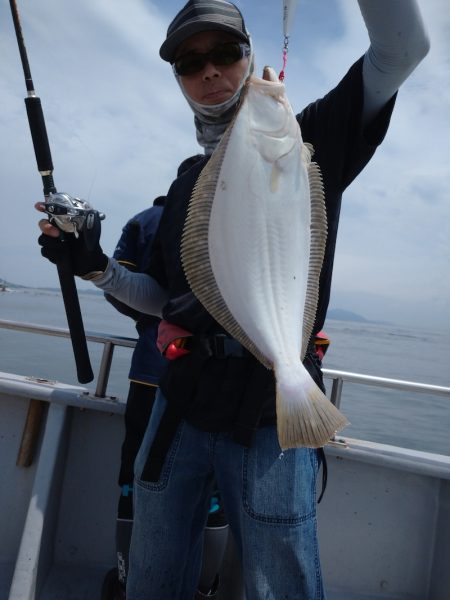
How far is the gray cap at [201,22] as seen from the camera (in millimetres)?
1787

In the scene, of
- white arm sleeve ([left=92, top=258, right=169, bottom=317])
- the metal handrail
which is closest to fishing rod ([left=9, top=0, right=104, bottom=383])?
white arm sleeve ([left=92, top=258, right=169, bottom=317])

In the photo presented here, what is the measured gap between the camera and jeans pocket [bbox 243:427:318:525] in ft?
5.41

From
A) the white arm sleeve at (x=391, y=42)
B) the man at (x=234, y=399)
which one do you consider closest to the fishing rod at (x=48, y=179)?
the man at (x=234, y=399)

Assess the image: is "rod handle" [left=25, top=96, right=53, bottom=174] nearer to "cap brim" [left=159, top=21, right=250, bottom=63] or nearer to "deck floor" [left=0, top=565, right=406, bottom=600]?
"cap brim" [left=159, top=21, right=250, bottom=63]

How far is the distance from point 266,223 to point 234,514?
42.3 inches

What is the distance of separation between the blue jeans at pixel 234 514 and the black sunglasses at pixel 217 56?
4.45 ft

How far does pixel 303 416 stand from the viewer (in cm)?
147

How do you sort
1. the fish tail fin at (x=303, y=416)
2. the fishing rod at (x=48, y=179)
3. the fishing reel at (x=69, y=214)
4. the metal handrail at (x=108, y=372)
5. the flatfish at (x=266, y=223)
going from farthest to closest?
the metal handrail at (x=108, y=372) < the fishing rod at (x=48, y=179) < the fishing reel at (x=69, y=214) < the flatfish at (x=266, y=223) < the fish tail fin at (x=303, y=416)

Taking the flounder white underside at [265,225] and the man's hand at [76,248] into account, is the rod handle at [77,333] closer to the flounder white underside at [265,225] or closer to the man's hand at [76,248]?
the man's hand at [76,248]

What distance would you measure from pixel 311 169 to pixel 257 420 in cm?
90

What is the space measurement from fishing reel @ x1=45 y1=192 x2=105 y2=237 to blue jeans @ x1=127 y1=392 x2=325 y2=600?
83 centimetres

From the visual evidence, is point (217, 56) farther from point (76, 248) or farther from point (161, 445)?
point (161, 445)

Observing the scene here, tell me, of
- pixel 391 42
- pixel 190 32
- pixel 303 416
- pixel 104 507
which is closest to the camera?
pixel 303 416

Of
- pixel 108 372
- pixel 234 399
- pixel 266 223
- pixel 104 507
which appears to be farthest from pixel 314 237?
pixel 104 507
